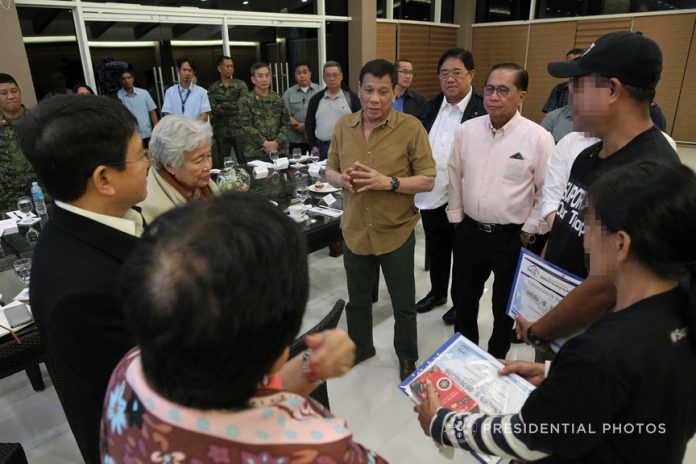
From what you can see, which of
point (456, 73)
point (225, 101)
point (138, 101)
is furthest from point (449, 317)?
point (138, 101)

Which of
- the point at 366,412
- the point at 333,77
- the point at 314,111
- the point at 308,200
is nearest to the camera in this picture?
the point at 366,412

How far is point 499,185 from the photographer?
208 centimetres

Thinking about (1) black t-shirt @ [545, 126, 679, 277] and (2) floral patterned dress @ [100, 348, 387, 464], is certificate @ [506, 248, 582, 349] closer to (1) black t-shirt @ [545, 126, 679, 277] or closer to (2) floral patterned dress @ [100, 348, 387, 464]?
(1) black t-shirt @ [545, 126, 679, 277]

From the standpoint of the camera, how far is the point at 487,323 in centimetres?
290

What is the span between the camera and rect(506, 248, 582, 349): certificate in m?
1.44

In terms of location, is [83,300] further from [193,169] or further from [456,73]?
[456,73]

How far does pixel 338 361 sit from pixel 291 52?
23.0 feet

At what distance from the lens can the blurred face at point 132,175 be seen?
1.01 meters

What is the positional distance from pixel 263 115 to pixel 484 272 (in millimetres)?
3165

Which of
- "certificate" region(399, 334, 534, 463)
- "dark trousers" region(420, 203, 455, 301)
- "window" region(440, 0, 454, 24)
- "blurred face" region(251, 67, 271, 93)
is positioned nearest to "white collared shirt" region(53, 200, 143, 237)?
"certificate" region(399, 334, 534, 463)

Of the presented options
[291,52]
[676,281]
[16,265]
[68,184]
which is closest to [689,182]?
[676,281]

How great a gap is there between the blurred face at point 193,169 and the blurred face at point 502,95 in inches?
53.2

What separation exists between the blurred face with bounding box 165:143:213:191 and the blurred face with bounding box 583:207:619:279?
1318 millimetres

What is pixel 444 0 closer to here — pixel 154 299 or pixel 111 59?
pixel 111 59
